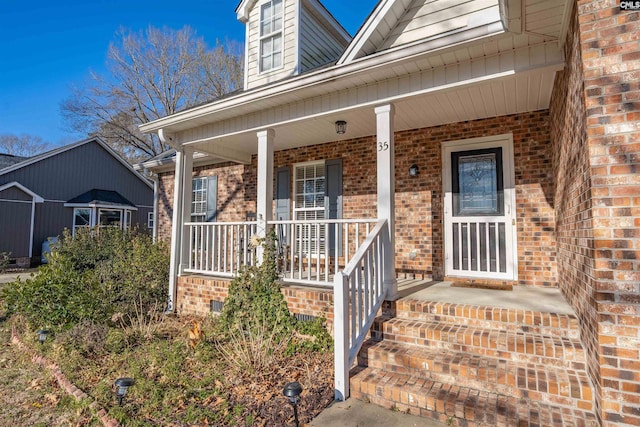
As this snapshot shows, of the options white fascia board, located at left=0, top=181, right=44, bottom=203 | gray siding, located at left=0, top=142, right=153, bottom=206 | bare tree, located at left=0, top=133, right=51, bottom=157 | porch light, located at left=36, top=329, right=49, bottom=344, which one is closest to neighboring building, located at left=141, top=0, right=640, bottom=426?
porch light, located at left=36, top=329, right=49, bottom=344

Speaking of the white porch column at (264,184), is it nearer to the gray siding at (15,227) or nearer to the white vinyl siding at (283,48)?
the white vinyl siding at (283,48)

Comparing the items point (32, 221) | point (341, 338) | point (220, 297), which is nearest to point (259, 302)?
point (220, 297)

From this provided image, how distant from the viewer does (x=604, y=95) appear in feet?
7.37

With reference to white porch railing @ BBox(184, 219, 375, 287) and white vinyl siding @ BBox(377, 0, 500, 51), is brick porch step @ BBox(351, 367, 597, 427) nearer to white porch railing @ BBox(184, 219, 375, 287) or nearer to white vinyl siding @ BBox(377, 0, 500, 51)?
white porch railing @ BBox(184, 219, 375, 287)

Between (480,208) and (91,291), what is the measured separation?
235 inches

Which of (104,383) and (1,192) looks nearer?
(104,383)

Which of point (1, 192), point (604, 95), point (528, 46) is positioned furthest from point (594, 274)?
point (1, 192)

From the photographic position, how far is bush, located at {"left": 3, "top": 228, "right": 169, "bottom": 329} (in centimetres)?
474

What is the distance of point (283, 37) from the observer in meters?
7.02

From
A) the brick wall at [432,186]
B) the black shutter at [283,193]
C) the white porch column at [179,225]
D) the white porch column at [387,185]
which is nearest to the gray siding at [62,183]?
the white porch column at [179,225]

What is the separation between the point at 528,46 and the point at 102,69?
2276cm

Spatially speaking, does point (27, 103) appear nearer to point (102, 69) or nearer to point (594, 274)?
point (102, 69)

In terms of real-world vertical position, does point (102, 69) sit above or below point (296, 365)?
above

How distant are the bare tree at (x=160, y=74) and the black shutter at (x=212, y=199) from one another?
12610 mm
